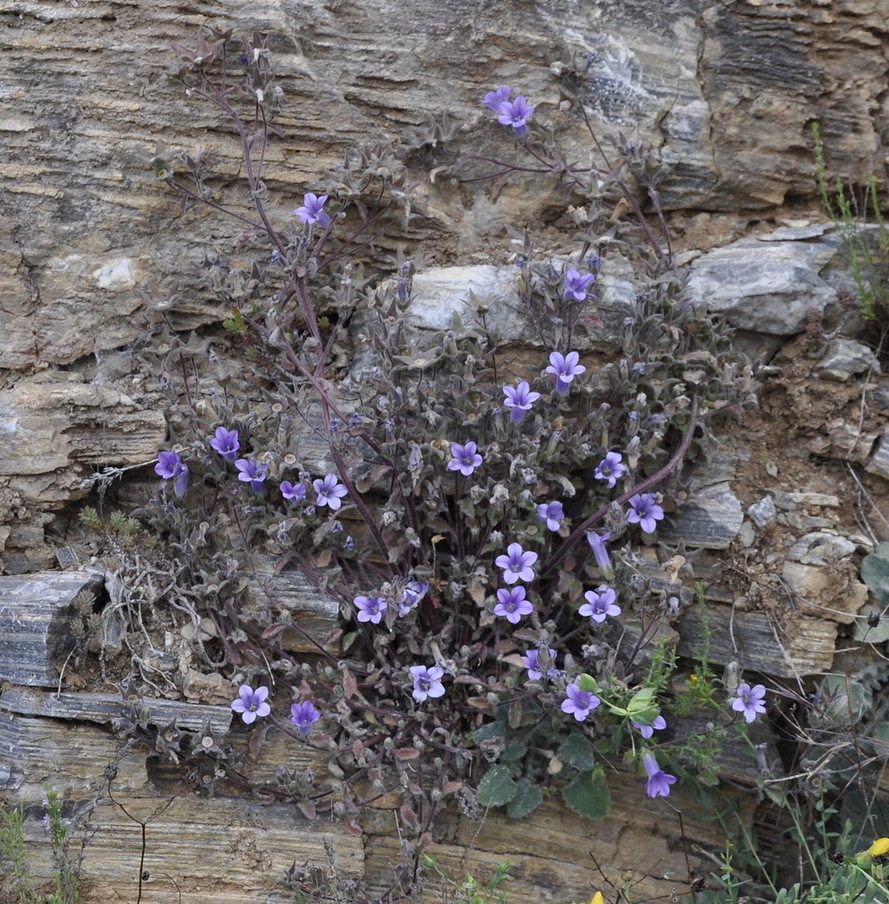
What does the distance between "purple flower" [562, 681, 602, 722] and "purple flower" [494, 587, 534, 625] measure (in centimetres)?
34

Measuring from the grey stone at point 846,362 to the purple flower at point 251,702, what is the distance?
292 cm

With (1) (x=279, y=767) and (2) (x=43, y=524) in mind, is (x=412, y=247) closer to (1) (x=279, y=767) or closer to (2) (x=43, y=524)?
(2) (x=43, y=524)

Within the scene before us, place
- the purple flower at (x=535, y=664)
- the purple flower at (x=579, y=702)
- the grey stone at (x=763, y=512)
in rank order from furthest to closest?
the grey stone at (x=763, y=512), the purple flower at (x=535, y=664), the purple flower at (x=579, y=702)

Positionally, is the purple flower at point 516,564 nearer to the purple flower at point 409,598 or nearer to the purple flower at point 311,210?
the purple flower at point 409,598

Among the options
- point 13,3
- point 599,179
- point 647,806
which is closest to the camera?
point 647,806

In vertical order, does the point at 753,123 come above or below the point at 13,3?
below

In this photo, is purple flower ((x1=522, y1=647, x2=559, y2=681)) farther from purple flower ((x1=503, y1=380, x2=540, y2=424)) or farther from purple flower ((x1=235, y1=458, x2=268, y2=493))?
purple flower ((x1=235, y1=458, x2=268, y2=493))

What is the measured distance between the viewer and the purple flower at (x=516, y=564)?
3822 millimetres

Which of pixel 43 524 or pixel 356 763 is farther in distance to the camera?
pixel 43 524

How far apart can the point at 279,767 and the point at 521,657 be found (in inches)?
41.2

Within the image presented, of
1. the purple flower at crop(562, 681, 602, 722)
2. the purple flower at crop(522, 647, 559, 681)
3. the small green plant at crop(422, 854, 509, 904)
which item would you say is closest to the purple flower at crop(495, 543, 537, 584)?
the purple flower at crop(522, 647, 559, 681)

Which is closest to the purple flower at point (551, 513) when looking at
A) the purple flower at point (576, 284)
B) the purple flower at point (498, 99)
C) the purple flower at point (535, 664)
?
the purple flower at point (535, 664)

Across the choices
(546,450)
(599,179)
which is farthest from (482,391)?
(599,179)

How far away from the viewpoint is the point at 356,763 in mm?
3824
